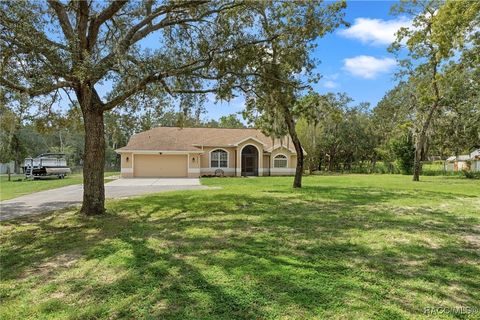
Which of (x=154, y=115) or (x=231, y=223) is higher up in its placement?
(x=154, y=115)

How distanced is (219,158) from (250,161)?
308cm

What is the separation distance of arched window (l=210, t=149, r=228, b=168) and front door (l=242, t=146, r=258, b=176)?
5.91ft

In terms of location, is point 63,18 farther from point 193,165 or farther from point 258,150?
point 258,150

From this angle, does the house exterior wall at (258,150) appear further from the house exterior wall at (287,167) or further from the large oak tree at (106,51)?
the large oak tree at (106,51)

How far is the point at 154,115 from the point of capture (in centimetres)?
1221

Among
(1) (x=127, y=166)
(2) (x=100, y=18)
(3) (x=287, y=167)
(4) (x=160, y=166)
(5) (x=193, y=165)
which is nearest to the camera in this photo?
(2) (x=100, y=18)

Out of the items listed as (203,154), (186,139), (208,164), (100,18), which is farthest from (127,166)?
(100,18)

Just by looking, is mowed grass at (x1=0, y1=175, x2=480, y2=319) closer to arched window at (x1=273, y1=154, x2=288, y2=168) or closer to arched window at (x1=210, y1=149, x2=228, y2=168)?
arched window at (x1=210, y1=149, x2=228, y2=168)

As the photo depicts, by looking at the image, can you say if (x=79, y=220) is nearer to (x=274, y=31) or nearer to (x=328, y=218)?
(x=328, y=218)

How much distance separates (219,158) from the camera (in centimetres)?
3200

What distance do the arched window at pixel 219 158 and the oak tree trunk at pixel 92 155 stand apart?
22208 mm

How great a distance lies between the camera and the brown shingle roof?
97.5ft

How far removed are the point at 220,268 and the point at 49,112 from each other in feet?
29.8

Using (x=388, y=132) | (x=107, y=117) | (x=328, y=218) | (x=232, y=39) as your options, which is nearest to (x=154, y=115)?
(x=107, y=117)
